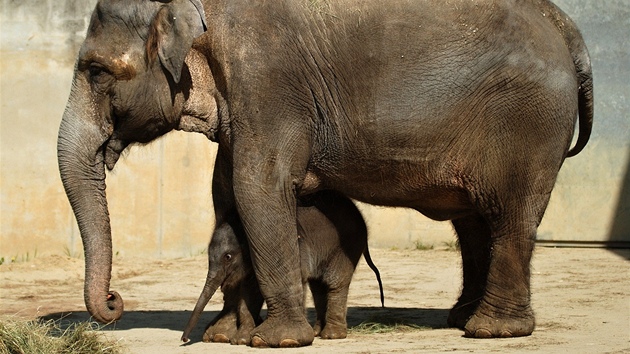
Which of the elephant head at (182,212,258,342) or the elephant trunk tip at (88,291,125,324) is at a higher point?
the elephant head at (182,212,258,342)

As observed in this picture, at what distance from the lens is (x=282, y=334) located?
738cm

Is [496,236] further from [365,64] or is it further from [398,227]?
[398,227]

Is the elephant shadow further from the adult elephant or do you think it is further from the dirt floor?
the adult elephant

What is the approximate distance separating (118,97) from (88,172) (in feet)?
1.56

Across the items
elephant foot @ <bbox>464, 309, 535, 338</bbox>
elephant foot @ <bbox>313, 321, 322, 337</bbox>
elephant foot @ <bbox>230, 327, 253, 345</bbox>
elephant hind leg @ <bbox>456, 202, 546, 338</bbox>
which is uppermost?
elephant hind leg @ <bbox>456, 202, 546, 338</bbox>

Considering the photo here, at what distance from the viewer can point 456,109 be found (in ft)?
24.6

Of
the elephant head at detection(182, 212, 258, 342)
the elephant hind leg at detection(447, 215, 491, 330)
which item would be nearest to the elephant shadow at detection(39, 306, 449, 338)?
the elephant hind leg at detection(447, 215, 491, 330)

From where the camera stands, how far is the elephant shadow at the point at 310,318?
834 centimetres

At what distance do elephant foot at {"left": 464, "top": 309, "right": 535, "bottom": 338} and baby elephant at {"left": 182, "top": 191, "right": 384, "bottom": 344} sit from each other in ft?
2.62

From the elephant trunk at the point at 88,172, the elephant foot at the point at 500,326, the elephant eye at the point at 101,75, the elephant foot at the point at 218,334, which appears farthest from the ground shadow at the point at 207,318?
the elephant eye at the point at 101,75

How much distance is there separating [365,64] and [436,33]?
0.46m

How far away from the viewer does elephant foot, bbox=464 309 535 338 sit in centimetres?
757

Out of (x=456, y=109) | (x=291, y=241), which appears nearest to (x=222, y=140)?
(x=291, y=241)

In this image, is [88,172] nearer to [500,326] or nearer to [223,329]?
[223,329]
